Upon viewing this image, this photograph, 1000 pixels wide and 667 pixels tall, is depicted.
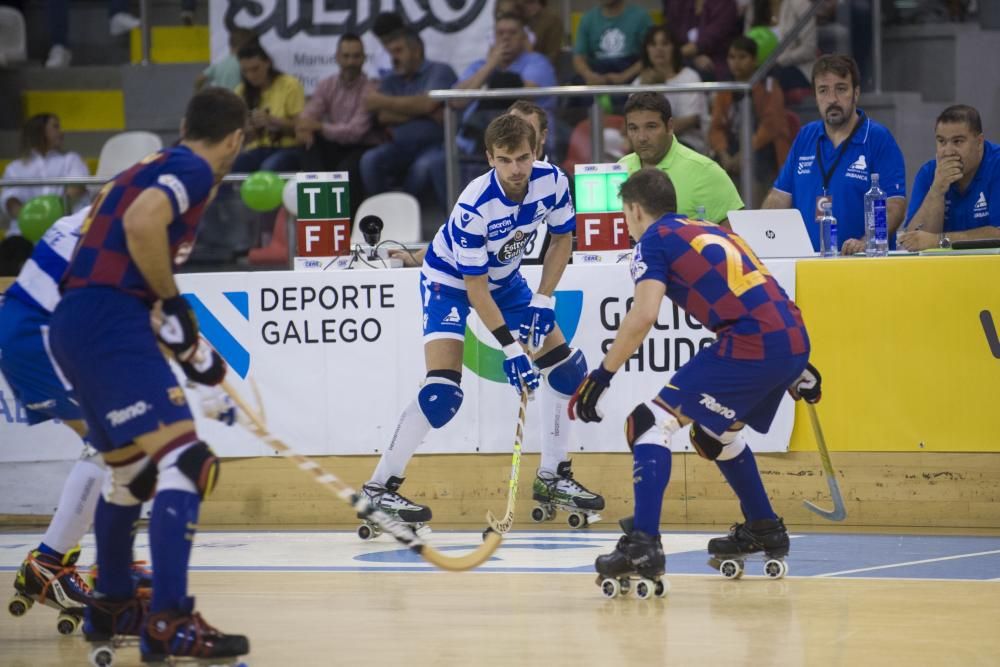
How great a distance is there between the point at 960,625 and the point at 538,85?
20.1 feet

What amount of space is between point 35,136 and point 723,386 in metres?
8.00

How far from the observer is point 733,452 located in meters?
6.35

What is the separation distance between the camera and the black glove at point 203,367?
4996 mm

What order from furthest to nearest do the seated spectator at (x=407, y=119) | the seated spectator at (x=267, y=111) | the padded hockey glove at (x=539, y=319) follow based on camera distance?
the seated spectator at (x=267, y=111)
the seated spectator at (x=407, y=119)
the padded hockey glove at (x=539, y=319)

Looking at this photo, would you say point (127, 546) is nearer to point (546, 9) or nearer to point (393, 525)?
point (393, 525)

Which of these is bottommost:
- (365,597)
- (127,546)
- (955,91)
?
(365,597)

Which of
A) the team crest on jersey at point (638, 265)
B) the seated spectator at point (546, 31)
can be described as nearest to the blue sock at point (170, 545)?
the team crest on jersey at point (638, 265)

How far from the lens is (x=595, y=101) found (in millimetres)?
9711

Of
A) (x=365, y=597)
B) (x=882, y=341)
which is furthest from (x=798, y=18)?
(x=365, y=597)

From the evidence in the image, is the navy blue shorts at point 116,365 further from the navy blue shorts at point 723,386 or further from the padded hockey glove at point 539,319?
the padded hockey glove at point 539,319

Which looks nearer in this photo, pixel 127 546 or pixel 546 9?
pixel 127 546

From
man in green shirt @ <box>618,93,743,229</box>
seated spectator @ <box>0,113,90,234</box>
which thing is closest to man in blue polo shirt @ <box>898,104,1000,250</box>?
man in green shirt @ <box>618,93,743,229</box>

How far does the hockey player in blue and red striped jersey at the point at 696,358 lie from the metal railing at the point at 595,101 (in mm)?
3581

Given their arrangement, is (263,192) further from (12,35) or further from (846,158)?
(12,35)
